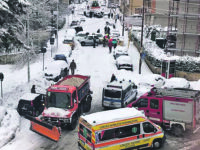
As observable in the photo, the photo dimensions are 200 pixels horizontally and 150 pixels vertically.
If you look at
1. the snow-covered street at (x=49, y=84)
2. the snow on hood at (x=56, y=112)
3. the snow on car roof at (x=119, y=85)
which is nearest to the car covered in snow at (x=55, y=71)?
the snow-covered street at (x=49, y=84)

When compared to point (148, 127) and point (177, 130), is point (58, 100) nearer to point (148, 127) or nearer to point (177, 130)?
point (148, 127)

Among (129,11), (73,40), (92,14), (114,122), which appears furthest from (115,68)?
(92,14)

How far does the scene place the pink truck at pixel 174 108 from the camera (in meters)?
18.1

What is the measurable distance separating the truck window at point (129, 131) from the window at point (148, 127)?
1.37 ft

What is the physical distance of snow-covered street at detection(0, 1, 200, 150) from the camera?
17.7 m

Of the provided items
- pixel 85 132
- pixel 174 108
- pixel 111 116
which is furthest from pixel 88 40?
pixel 85 132

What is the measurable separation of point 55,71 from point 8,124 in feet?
35.9

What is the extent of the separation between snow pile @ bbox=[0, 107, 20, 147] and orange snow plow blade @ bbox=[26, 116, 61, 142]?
1285mm

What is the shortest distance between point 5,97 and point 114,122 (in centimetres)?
1306

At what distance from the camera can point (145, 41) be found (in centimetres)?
4128

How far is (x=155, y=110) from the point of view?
1911 cm

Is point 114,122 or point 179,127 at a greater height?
point 114,122

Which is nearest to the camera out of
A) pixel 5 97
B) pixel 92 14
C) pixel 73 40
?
pixel 5 97

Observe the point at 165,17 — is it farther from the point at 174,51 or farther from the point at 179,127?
the point at 179,127
